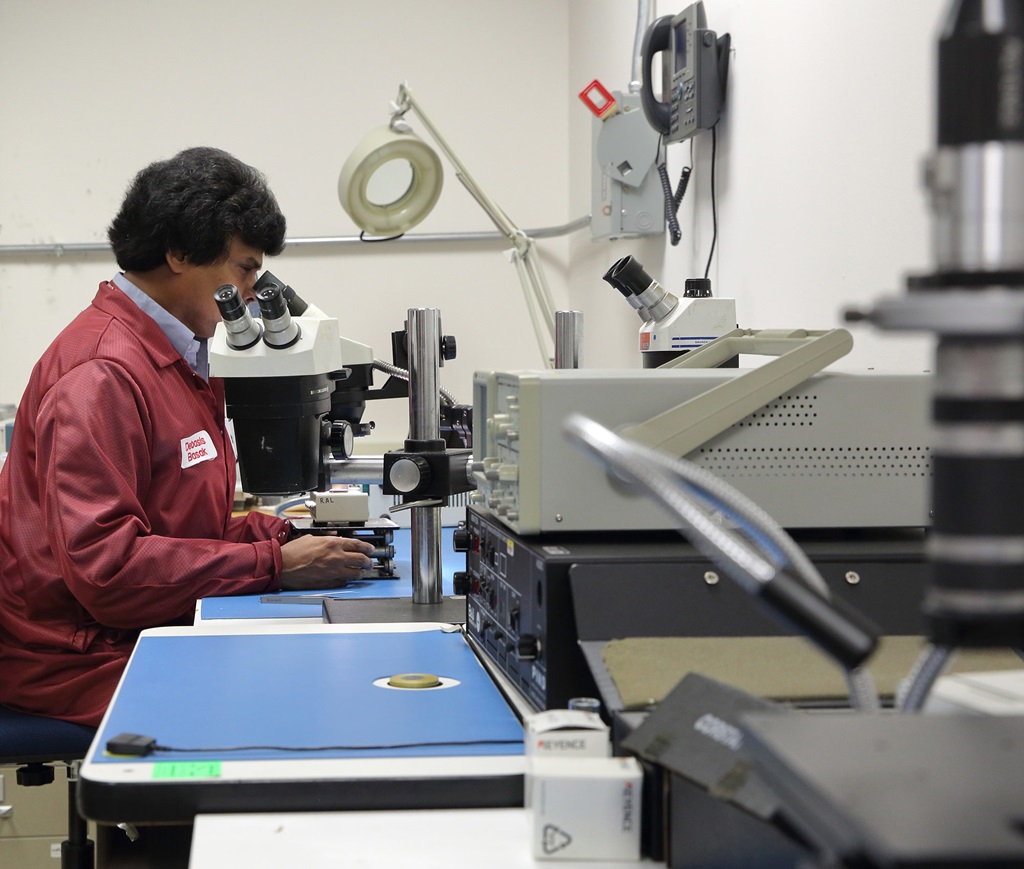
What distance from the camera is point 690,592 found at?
1.02 metres

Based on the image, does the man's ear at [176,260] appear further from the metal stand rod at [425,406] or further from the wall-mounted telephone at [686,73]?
the wall-mounted telephone at [686,73]

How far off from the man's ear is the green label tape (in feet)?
4.10

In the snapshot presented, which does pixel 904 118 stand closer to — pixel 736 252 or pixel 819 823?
pixel 736 252

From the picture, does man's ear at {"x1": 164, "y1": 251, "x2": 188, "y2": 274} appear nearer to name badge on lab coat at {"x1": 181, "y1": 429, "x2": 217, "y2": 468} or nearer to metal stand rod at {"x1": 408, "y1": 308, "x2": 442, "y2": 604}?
name badge on lab coat at {"x1": 181, "y1": 429, "x2": 217, "y2": 468}

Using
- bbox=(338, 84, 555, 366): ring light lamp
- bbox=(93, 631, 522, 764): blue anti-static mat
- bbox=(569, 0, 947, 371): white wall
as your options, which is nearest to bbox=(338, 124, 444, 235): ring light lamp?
bbox=(338, 84, 555, 366): ring light lamp

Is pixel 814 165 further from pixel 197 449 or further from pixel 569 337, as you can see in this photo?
pixel 197 449

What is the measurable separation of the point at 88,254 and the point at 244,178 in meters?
2.08

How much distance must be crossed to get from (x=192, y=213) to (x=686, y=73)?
104 centimetres

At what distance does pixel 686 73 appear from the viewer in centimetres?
245

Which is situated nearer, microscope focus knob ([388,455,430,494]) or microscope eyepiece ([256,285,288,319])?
microscope focus knob ([388,455,430,494])

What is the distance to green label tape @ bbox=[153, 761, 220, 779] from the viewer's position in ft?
2.96

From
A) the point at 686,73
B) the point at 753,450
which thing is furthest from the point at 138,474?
the point at 686,73

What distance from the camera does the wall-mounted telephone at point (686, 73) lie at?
2.40 meters

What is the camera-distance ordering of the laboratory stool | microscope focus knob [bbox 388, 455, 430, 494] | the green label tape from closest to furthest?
1. the green label tape
2. microscope focus knob [bbox 388, 455, 430, 494]
3. the laboratory stool
